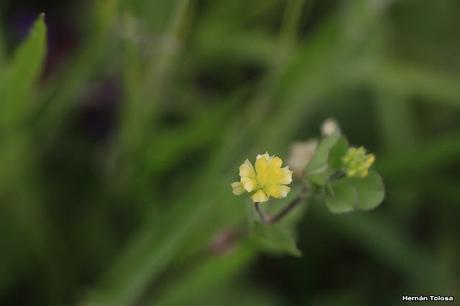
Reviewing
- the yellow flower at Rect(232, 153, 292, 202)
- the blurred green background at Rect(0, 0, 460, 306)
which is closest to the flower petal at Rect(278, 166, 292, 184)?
the yellow flower at Rect(232, 153, 292, 202)

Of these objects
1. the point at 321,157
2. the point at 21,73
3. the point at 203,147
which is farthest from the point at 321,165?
the point at 203,147

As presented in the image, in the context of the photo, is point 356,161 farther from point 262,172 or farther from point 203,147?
point 203,147

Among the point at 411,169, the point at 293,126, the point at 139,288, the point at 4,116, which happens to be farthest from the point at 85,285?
the point at 411,169

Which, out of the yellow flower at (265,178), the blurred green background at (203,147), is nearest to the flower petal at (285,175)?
the yellow flower at (265,178)

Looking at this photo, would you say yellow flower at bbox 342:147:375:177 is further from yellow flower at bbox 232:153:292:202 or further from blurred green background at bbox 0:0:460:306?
blurred green background at bbox 0:0:460:306

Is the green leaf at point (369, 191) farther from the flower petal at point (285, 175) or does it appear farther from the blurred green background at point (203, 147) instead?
the blurred green background at point (203, 147)
